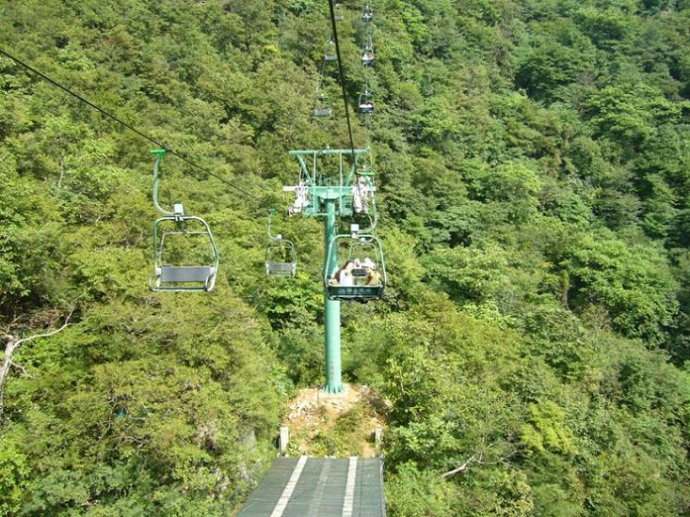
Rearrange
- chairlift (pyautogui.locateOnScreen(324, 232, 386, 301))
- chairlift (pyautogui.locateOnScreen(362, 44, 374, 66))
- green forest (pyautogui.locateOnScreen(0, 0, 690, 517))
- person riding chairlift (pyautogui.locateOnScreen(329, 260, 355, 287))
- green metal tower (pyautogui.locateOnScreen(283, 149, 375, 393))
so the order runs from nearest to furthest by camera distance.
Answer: chairlift (pyautogui.locateOnScreen(324, 232, 386, 301)), person riding chairlift (pyautogui.locateOnScreen(329, 260, 355, 287)), green forest (pyautogui.locateOnScreen(0, 0, 690, 517)), green metal tower (pyautogui.locateOnScreen(283, 149, 375, 393)), chairlift (pyautogui.locateOnScreen(362, 44, 374, 66))

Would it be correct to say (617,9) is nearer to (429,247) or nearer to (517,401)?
(429,247)

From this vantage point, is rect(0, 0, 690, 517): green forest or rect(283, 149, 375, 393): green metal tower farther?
rect(283, 149, 375, 393): green metal tower

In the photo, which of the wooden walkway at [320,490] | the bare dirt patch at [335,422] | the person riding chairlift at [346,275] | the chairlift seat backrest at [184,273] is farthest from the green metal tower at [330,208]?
the chairlift seat backrest at [184,273]

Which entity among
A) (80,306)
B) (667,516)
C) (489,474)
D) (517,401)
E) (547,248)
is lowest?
(667,516)

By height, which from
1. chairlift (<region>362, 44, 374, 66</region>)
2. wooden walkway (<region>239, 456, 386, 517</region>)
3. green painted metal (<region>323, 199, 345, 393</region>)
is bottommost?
wooden walkway (<region>239, 456, 386, 517</region>)

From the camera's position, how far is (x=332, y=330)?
11859 millimetres

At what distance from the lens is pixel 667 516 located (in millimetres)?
11711

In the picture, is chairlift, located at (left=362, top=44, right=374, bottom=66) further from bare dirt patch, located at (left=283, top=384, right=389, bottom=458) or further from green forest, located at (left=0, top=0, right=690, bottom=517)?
bare dirt patch, located at (left=283, top=384, right=389, bottom=458)

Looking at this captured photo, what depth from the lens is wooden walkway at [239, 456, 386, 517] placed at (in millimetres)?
8073

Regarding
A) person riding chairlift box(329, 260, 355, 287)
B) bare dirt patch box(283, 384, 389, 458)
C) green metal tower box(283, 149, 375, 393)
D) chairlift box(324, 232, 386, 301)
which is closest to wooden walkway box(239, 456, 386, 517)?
bare dirt patch box(283, 384, 389, 458)

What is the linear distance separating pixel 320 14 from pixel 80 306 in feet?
87.8

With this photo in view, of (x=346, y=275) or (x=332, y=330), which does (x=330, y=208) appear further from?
(x=346, y=275)

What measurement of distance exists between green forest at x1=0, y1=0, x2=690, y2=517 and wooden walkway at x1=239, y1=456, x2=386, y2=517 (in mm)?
538

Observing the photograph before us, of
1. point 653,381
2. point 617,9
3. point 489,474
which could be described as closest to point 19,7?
point 489,474
